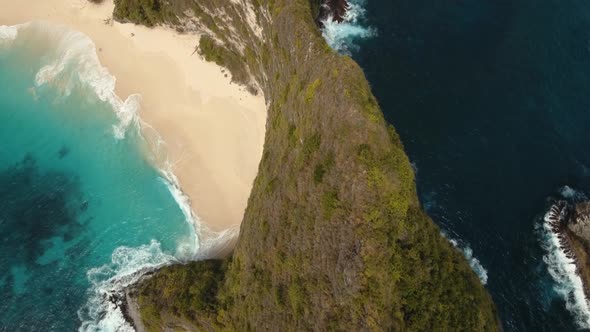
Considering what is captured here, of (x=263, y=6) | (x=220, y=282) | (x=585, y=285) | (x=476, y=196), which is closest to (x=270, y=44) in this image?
(x=263, y=6)

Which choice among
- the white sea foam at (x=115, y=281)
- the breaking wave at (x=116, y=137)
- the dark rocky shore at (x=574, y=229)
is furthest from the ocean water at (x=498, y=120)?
the white sea foam at (x=115, y=281)

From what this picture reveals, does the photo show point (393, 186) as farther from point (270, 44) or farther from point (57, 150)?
point (57, 150)

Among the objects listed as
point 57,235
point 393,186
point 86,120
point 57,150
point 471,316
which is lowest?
point 57,235

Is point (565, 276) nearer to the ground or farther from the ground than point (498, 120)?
nearer to the ground

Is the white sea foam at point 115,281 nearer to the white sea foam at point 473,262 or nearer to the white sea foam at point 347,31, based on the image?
the white sea foam at point 473,262

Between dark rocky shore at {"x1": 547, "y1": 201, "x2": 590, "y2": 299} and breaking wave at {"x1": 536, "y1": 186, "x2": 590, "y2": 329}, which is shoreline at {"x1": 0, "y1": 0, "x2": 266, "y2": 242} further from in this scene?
dark rocky shore at {"x1": 547, "y1": 201, "x2": 590, "y2": 299}

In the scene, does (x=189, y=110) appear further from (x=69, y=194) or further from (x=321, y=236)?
(x=321, y=236)

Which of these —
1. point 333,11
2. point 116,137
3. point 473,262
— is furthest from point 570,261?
point 116,137
